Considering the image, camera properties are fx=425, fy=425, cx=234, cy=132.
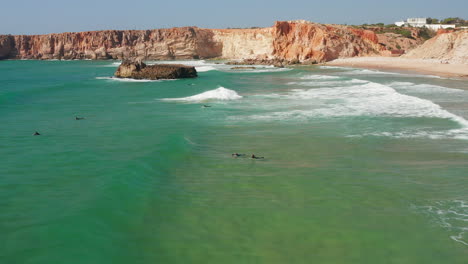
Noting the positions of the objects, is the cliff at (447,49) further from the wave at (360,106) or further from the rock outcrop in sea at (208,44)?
the wave at (360,106)

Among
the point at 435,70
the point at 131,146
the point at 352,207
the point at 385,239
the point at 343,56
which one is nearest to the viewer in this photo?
the point at 385,239

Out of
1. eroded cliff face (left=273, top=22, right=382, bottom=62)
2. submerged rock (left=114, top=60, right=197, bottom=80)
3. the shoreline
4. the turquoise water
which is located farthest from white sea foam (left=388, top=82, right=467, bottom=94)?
eroded cliff face (left=273, top=22, right=382, bottom=62)

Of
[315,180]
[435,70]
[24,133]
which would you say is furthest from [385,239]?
[435,70]

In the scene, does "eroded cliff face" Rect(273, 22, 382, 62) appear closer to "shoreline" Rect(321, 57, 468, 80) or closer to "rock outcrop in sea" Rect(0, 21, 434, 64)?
"rock outcrop in sea" Rect(0, 21, 434, 64)

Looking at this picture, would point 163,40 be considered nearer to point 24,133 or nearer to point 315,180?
point 24,133

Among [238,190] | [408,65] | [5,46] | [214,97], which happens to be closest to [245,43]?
[408,65]

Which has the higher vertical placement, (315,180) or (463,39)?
(463,39)

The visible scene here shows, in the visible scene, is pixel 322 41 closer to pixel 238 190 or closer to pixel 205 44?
pixel 205 44
